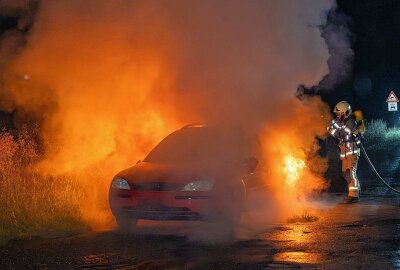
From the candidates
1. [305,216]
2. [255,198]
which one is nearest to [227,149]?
[255,198]

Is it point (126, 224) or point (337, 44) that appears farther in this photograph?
point (337, 44)

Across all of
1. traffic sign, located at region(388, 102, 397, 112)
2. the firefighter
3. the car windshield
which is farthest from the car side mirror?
traffic sign, located at region(388, 102, 397, 112)

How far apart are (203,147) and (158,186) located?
5.20 feet

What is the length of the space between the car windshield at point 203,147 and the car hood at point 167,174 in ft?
→ 1.79

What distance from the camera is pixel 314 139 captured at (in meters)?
12.2

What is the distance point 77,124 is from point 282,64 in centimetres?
415

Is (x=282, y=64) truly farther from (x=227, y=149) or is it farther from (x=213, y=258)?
(x=213, y=258)

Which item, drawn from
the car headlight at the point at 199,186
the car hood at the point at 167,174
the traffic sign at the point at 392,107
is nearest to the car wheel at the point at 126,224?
the car hood at the point at 167,174

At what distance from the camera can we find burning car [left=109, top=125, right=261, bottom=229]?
8.52 metres

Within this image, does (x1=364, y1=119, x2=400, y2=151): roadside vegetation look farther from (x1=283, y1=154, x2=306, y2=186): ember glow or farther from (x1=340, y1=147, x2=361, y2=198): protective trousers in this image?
(x1=283, y1=154, x2=306, y2=186): ember glow

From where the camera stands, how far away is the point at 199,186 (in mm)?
8586

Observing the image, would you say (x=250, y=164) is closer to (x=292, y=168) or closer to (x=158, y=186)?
(x=158, y=186)

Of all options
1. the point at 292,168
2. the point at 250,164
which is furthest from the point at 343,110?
the point at 250,164

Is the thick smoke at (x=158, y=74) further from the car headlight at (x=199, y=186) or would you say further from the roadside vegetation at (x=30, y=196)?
the car headlight at (x=199, y=186)
